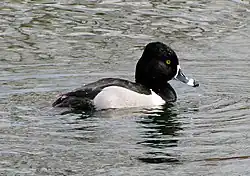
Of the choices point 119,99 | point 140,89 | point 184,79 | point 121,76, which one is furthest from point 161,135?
point 121,76

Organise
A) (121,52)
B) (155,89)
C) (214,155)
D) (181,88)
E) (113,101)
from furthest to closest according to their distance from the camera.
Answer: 1. (121,52)
2. (181,88)
3. (155,89)
4. (113,101)
5. (214,155)

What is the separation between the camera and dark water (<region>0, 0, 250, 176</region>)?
25.5ft

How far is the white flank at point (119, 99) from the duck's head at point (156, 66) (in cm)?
49

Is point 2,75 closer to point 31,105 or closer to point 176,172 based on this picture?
point 31,105

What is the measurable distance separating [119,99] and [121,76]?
1682mm

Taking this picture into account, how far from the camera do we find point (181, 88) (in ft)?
38.7

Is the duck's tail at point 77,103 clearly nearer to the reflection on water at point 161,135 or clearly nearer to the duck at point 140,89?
the duck at point 140,89

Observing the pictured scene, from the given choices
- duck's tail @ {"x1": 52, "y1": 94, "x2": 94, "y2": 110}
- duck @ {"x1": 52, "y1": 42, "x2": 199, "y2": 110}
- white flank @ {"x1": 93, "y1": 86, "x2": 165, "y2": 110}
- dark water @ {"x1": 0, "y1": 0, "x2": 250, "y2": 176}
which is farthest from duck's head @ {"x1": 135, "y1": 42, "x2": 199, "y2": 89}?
duck's tail @ {"x1": 52, "y1": 94, "x2": 94, "y2": 110}

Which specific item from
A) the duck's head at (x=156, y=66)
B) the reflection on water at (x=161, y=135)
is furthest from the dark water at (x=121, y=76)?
the duck's head at (x=156, y=66)

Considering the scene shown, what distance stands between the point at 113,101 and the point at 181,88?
174cm

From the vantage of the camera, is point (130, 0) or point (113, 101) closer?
point (113, 101)

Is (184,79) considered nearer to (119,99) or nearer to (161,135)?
(119,99)

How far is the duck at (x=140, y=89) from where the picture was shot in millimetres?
10227

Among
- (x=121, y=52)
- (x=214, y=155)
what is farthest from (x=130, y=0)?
(x=214, y=155)
